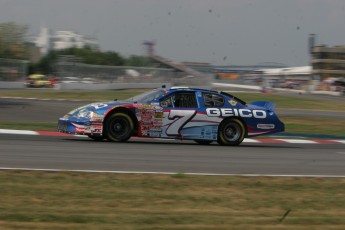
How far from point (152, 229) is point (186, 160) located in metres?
5.85

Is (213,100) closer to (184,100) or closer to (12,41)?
(184,100)

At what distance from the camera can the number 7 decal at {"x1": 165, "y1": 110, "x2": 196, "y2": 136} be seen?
46.4 ft

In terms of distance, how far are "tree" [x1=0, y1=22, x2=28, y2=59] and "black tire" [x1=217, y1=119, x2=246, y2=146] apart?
323 feet

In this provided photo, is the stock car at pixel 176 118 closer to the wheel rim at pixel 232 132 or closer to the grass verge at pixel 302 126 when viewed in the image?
the wheel rim at pixel 232 132

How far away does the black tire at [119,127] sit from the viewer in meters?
13.6

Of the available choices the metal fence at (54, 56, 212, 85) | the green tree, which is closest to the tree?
the green tree

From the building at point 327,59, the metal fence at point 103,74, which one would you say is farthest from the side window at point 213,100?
the building at point 327,59

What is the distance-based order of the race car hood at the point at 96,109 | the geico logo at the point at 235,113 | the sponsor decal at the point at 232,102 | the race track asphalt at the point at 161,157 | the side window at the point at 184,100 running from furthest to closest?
1. the sponsor decal at the point at 232,102
2. the geico logo at the point at 235,113
3. the side window at the point at 184,100
4. the race car hood at the point at 96,109
5. the race track asphalt at the point at 161,157

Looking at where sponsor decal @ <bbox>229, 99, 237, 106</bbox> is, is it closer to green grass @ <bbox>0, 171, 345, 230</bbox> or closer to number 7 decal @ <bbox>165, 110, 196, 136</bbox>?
number 7 decal @ <bbox>165, 110, 196, 136</bbox>

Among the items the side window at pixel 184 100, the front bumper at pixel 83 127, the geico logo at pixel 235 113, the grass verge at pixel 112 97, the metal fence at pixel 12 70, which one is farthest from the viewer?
the metal fence at pixel 12 70

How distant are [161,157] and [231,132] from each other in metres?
3.50

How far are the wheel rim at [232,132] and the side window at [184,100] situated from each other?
944 millimetres

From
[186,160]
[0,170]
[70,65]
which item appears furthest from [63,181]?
[70,65]

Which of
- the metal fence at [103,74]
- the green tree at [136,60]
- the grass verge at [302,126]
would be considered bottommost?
the grass verge at [302,126]
